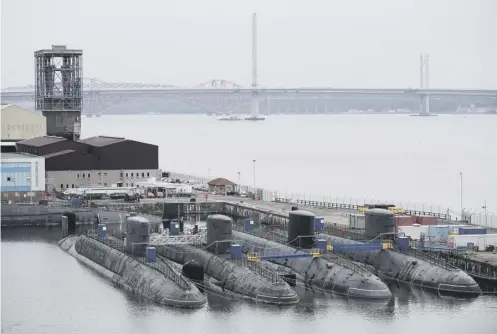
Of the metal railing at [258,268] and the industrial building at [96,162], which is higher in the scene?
the industrial building at [96,162]

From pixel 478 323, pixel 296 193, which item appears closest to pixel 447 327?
pixel 478 323

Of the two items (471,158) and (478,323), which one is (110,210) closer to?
(478,323)

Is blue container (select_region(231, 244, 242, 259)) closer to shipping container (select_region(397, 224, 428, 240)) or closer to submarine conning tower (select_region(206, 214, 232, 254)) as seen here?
submarine conning tower (select_region(206, 214, 232, 254))

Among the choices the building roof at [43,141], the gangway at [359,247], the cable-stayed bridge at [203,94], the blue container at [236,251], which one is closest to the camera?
the blue container at [236,251]

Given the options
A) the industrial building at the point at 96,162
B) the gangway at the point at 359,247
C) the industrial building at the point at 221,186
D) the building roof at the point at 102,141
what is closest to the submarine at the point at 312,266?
the gangway at the point at 359,247

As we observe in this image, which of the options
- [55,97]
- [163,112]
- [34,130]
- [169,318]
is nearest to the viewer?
[169,318]

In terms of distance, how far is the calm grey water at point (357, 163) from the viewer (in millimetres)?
41844

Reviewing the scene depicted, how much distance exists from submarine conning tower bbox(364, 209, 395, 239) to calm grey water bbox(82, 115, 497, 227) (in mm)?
7333

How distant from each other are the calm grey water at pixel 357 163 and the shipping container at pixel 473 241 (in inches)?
220

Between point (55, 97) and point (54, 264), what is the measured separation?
17045 mm

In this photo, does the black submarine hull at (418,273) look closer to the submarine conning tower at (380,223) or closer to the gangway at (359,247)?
the gangway at (359,247)

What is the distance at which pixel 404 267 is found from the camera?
2114 centimetres

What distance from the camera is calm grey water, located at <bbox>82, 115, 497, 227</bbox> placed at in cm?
4184

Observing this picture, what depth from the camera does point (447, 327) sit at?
1819 centimetres
